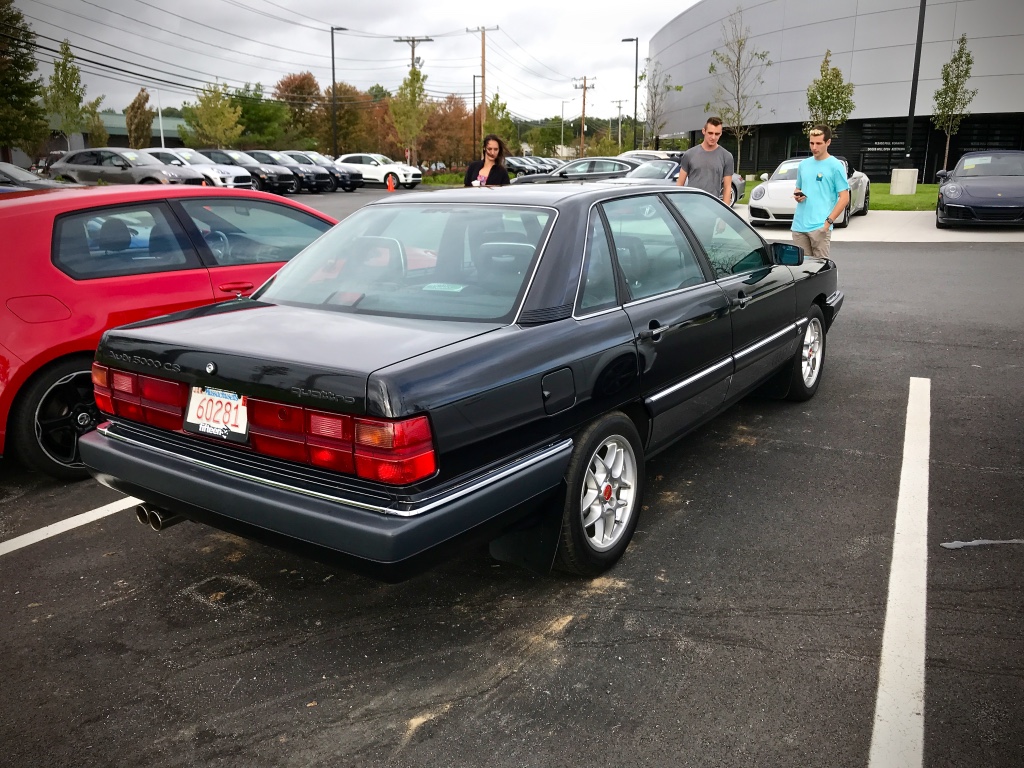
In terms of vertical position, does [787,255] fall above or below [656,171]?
below

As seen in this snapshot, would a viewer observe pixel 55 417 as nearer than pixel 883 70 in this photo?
Yes

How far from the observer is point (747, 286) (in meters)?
4.36

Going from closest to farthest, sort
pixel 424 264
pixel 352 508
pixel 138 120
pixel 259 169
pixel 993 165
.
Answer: pixel 352 508 < pixel 424 264 < pixel 993 165 < pixel 259 169 < pixel 138 120

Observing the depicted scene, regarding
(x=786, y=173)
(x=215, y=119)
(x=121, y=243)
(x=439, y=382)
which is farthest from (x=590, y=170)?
(x=215, y=119)

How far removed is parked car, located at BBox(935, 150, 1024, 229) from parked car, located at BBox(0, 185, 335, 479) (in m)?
13.9

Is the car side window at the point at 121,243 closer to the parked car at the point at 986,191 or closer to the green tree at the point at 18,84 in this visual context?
the parked car at the point at 986,191

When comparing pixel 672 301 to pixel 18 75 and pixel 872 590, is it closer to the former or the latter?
pixel 872 590

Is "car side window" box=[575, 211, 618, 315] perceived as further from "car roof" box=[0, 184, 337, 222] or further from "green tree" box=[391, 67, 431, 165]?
"green tree" box=[391, 67, 431, 165]

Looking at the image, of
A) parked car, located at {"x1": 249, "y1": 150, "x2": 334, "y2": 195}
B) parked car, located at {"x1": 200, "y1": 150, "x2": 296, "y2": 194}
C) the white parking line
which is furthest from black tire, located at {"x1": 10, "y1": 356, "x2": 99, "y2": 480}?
parked car, located at {"x1": 249, "y1": 150, "x2": 334, "y2": 195}

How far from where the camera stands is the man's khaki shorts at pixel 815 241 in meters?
7.59

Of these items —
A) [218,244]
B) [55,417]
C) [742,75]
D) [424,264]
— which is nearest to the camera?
[424,264]

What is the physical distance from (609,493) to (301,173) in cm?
3160

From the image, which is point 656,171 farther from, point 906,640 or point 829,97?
point 906,640

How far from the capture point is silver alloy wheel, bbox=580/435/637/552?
3211mm
